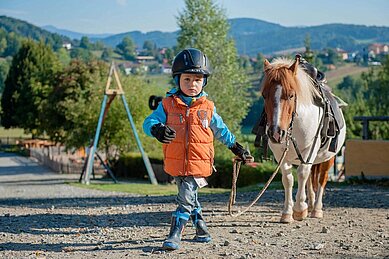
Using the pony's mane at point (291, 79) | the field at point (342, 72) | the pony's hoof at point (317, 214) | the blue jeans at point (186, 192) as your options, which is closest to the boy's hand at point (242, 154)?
the blue jeans at point (186, 192)

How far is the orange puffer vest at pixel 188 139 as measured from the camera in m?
6.38

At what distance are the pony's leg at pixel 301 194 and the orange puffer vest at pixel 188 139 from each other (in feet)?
6.80

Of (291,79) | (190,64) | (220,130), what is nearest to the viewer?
(190,64)

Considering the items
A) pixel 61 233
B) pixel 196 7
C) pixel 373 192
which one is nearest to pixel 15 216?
pixel 61 233

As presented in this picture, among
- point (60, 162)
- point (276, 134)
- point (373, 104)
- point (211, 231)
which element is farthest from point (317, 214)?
point (373, 104)

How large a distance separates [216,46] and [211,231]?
38.9 metres

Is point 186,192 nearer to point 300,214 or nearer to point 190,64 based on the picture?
point 190,64

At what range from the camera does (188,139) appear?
6.38 m

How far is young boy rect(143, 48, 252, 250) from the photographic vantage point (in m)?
6.38

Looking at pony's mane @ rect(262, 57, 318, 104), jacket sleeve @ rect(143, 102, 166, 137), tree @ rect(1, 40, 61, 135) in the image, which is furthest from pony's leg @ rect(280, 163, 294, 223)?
tree @ rect(1, 40, 61, 135)

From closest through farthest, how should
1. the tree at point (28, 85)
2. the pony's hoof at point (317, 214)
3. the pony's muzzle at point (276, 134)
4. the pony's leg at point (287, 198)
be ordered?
the pony's muzzle at point (276, 134) < the pony's leg at point (287, 198) < the pony's hoof at point (317, 214) < the tree at point (28, 85)

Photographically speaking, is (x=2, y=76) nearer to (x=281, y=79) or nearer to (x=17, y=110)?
(x=17, y=110)

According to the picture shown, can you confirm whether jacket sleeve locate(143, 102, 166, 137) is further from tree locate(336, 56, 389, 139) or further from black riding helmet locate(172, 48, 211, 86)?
tree locate(336, 56, 389, 139)

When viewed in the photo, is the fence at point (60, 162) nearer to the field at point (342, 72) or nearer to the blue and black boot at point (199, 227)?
the blue and black boot at point (199, 227)
